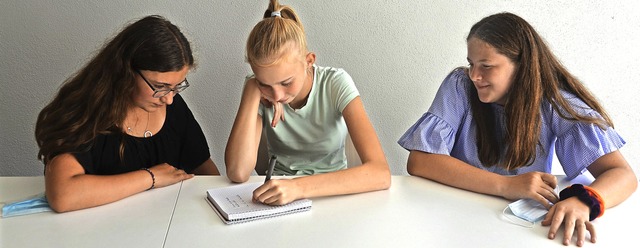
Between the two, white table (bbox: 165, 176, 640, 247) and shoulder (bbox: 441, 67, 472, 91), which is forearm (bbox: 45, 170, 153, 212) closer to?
white table (bbox: 165, 176, 640, 247)

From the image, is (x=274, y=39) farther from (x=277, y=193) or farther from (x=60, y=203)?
(x=60, y=203)

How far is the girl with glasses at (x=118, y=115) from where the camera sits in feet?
5.34

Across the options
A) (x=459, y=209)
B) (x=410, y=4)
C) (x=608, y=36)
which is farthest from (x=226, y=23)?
(x=608, y=36)

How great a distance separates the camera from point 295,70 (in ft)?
5.59

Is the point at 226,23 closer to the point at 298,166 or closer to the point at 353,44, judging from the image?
the point at 353,44

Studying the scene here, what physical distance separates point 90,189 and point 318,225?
56 cm

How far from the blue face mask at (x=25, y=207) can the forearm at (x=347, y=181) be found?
60 cm

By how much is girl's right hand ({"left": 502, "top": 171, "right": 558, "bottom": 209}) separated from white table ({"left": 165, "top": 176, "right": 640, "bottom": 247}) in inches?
1.6

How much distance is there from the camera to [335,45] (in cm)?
255

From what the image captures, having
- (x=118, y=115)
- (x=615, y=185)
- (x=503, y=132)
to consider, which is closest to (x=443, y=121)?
(x=503, y=132)

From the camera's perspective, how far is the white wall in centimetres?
247

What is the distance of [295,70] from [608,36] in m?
1.52

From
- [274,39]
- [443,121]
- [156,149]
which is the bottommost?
[156,149]

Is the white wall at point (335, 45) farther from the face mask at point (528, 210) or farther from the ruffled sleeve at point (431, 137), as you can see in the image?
the face mask at point (528, 210)
